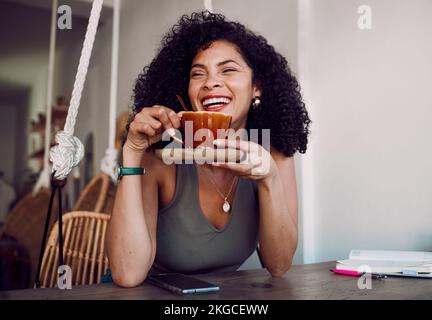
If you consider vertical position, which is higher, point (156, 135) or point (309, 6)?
point (309, 6)

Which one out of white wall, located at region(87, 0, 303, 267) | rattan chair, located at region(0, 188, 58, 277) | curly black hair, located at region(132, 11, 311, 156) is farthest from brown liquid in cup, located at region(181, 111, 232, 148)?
rattan chair, located at region(0, 188, 58, 277)

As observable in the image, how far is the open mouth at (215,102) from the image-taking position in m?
1.15

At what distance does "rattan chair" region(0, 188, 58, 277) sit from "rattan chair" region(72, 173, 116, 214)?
48 cm

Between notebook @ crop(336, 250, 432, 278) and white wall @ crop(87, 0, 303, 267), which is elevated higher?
white wall @ crop(87, 0, 303, 267)

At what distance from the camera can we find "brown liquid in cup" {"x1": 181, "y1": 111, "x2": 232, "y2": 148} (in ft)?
2.97

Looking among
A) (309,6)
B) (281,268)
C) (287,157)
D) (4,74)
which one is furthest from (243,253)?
(4,74)

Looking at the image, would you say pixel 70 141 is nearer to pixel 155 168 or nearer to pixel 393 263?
pixel 155 168

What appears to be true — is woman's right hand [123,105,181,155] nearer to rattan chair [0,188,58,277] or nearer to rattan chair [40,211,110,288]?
rattan chair [40,211,110,288]

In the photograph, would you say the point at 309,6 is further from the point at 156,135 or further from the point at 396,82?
the point at 156,135

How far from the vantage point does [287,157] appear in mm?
1283

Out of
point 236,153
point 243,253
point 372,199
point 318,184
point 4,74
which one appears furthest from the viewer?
point 4,74

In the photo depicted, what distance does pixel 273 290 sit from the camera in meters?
0.84

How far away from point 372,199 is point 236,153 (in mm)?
708

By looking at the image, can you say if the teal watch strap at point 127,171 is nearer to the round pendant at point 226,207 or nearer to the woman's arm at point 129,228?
the woman's arm at point 129,228
